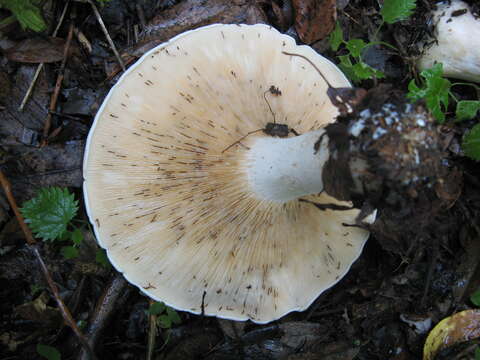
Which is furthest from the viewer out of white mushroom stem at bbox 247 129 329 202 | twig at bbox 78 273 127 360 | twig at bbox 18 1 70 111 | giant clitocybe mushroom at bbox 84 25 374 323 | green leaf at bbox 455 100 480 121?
green leaf at bbox 455 100 480 121

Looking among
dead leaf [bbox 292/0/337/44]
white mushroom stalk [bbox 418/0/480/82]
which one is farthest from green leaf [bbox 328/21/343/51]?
white mushroom stalk [bbox 418/0/480/82]

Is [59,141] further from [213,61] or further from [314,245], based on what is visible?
[314,245]

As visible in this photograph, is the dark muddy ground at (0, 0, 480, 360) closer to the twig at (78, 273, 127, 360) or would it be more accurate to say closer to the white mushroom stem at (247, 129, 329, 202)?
the twig at (78, 273, 127, 360)

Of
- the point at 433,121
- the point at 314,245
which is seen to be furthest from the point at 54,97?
the point at 433,121

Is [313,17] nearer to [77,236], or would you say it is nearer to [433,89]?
[433,89]

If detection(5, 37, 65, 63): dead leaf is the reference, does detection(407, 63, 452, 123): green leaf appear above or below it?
below

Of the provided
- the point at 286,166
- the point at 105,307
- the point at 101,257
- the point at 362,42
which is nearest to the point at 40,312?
the point at 105,307
